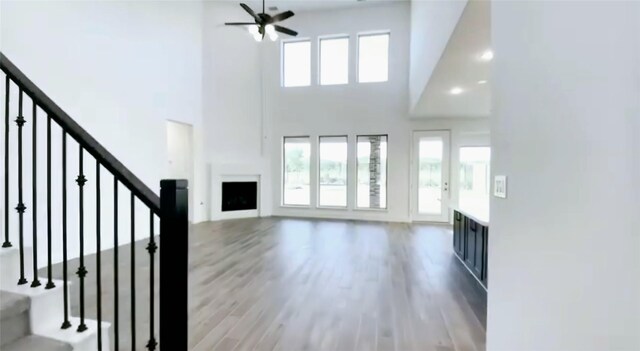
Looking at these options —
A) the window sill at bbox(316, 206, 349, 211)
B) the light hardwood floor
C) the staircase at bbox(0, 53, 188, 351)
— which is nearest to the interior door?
the window sill at bbox(316, 206, 349, 211)

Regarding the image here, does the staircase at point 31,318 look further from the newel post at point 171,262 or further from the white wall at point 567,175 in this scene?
the white wall at point 567,175

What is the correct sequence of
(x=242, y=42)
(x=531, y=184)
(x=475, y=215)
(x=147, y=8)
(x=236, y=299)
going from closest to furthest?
(x=531, y=184) → (x=236, y=299) → (x=475, y=215) → (x=147, y=8) → (x=242, y=42)

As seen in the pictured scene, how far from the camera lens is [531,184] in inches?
60.6

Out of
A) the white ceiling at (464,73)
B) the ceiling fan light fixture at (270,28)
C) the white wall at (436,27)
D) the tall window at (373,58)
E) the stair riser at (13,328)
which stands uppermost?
the tall window at (373,58)

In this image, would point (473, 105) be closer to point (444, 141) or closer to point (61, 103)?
point (444, 141)

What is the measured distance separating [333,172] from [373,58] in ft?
10.4

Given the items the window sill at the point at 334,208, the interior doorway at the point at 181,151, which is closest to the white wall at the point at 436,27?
the window sill at the point at 334,208

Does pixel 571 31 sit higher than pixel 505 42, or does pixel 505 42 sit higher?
pixel 505 42

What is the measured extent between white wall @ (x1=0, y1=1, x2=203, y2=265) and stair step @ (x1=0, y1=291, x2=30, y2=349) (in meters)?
2.36

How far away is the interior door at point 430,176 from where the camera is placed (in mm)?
8359

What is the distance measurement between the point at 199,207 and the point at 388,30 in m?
6.43

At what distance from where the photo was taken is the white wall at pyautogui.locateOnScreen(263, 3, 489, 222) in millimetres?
8445

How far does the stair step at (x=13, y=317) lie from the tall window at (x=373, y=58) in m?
8.22

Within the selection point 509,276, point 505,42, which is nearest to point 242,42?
point 505,42
